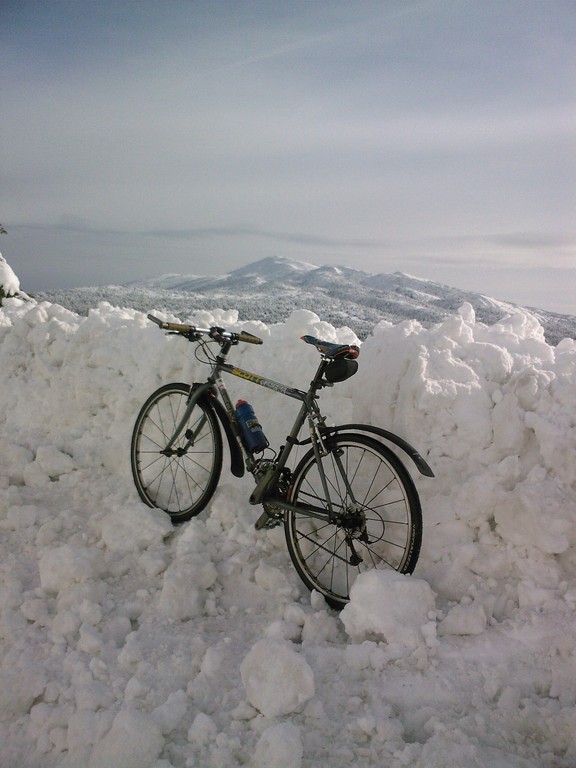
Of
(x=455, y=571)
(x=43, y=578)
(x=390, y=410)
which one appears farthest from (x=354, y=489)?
(x=43, y=578)

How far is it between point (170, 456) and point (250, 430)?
3.53ft

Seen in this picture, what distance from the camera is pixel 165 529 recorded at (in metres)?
4.32

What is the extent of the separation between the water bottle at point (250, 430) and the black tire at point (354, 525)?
480 millimetres

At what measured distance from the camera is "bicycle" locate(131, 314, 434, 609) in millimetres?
Answer: 3648

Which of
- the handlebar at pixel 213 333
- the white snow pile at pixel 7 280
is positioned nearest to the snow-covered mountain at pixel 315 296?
the white snow pile at pixel 7 280

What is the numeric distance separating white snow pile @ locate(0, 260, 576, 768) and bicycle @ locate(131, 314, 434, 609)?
0.21 metres

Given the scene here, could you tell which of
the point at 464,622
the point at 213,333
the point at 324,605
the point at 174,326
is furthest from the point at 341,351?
the point at 464,622

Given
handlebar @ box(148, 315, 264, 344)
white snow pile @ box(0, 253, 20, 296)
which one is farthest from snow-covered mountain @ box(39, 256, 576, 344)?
handlebar @ box(148, 315, 264, 344)

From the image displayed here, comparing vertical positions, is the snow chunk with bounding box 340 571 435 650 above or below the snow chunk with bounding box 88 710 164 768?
above

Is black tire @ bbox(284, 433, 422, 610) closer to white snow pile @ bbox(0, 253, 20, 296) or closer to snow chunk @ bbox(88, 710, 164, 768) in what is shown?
snow chunk @ bbox(88, 710, 164, 768)

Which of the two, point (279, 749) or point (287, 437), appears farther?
point (287, 437)

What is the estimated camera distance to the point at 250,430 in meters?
4.29

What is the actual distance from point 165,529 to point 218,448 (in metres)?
0.80

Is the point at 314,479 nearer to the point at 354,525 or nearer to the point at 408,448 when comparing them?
the point at 354,525
